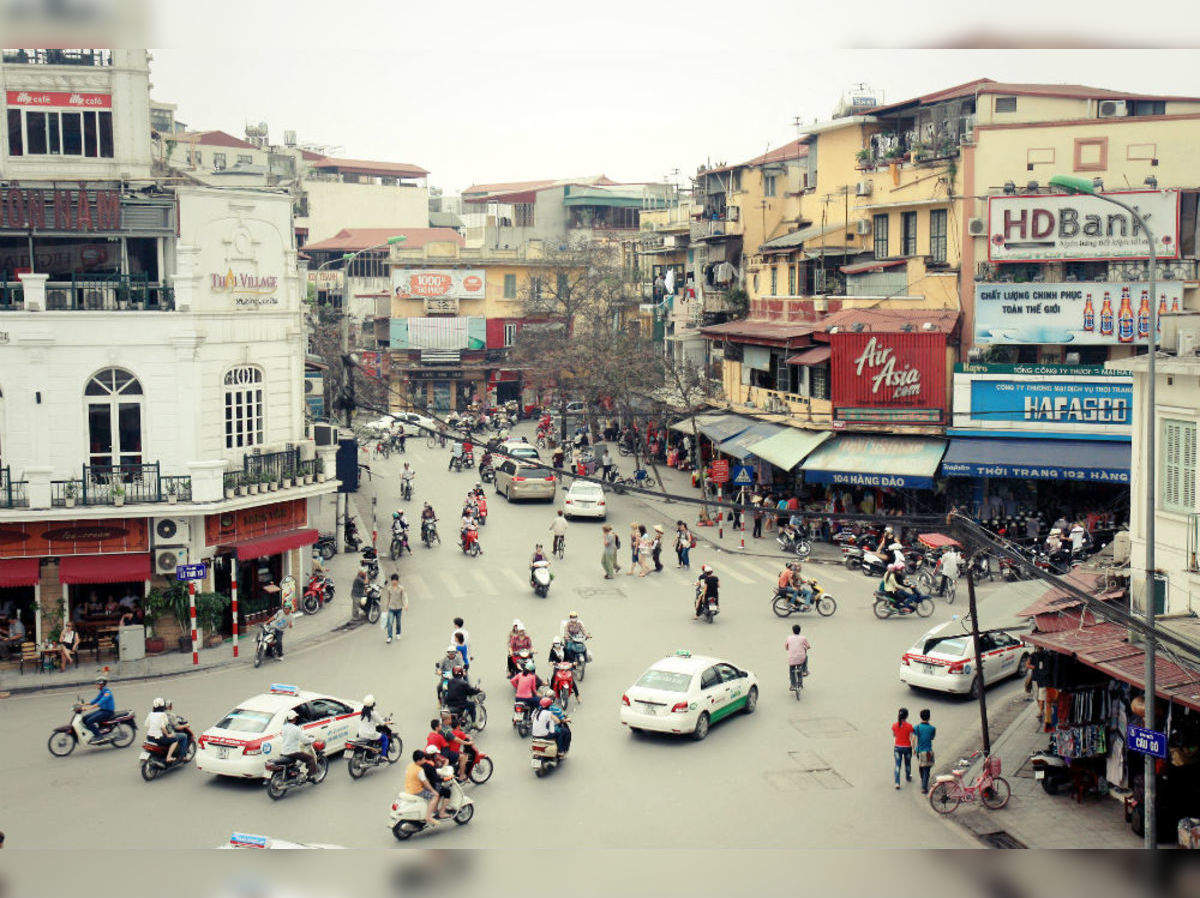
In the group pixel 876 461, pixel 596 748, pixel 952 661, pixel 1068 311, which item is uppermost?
pixel 1068 311

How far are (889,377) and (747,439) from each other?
4.03 metres

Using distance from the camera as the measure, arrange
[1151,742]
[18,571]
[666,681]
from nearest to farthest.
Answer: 1. [1151,742]
2. [666,681]
3. [18,571]

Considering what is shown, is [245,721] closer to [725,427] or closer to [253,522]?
[253,522]

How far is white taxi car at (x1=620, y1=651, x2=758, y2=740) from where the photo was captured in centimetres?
1349

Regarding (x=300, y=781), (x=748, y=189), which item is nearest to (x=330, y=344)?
(x=748, y=189)

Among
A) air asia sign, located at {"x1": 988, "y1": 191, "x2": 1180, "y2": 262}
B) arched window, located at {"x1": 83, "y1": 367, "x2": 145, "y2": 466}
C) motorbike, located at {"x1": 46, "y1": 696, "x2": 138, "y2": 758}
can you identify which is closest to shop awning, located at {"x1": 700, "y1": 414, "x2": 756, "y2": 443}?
air asia sign, located at {"x1": 988, "y1": 191, "x2": 1180, "y2": 262}

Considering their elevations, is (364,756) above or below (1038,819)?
above

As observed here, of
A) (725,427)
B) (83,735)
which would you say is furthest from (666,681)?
(725,427)

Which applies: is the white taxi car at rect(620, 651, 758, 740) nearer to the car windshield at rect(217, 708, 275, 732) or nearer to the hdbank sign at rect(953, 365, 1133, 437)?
the car windshield at rect(217, 708, 275, 732)

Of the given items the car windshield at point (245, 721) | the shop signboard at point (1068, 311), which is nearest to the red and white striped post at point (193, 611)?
the car windshield at point (245, 721)

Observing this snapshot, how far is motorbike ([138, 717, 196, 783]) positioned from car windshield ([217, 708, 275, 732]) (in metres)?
0.55

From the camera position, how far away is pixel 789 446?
88.6ft

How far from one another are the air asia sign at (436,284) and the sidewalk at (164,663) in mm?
22647

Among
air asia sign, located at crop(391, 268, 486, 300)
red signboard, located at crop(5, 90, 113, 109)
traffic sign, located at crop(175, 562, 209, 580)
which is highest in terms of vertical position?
red signboard, located at crop(5, 90, 113, 109)
